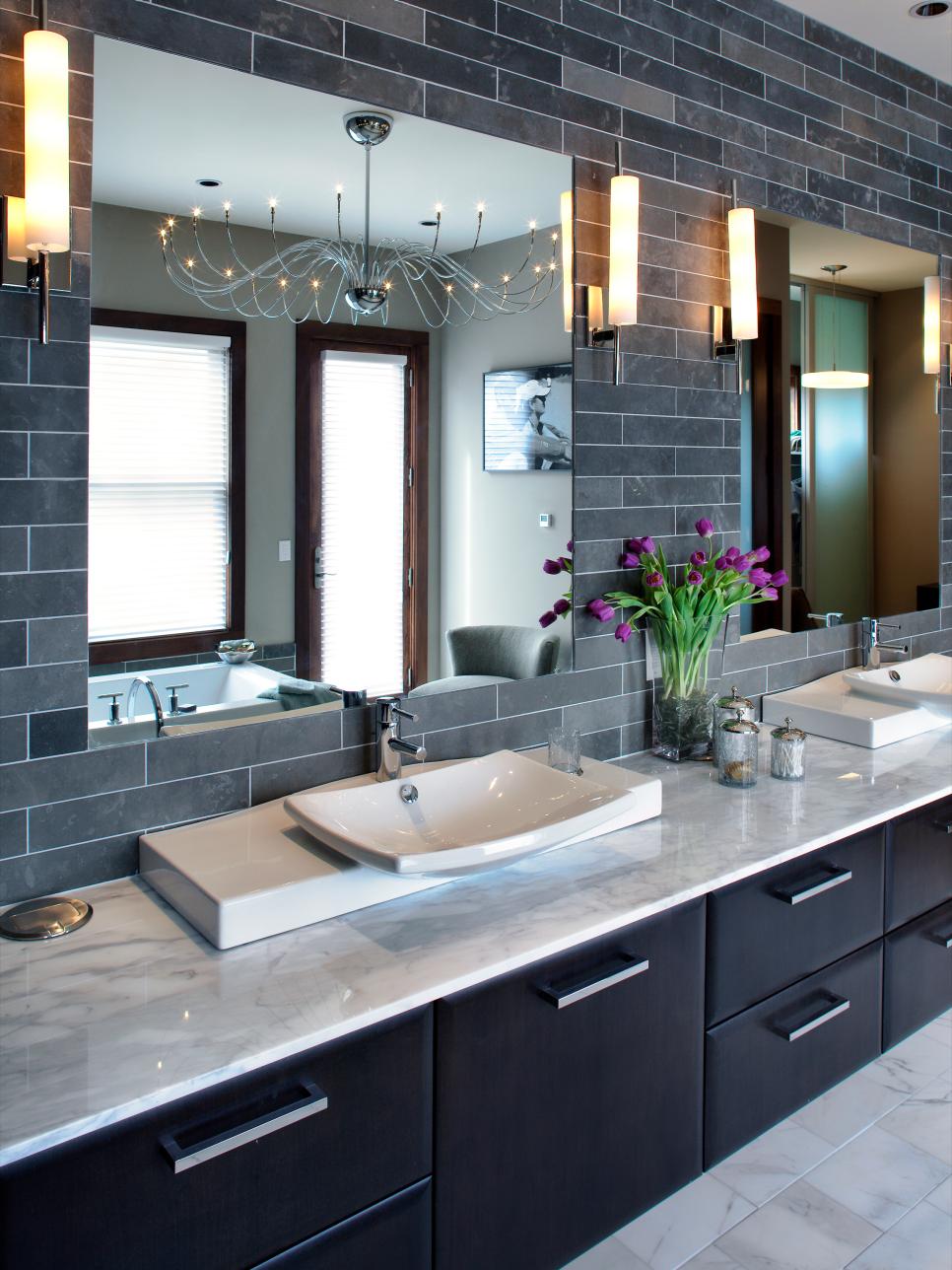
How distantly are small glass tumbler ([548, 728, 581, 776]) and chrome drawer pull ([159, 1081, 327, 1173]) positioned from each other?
Result: 948 millimetres

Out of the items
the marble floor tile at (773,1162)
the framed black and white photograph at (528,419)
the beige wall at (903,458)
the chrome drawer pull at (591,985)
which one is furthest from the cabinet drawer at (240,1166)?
the beige wall at (903,458)

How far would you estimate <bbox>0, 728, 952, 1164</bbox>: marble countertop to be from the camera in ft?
3.85

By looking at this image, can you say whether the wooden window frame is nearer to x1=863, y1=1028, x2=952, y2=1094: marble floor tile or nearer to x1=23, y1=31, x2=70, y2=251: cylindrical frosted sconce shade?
x1=23, y1=31, x2=70, y2=251: cylindrical frosted sconce shade

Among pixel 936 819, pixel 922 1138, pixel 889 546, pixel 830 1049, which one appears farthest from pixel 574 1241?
pixel 889 546

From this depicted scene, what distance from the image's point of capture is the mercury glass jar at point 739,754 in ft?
7.43

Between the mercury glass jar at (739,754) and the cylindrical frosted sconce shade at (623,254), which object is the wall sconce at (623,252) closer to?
the cylindrical frosted sconce shade at (623,254)

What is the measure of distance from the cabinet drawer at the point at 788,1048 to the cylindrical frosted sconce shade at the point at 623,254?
4.82ft

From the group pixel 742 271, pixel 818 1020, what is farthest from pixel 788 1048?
pixel 742 271

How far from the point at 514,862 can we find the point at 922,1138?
4.23 ft

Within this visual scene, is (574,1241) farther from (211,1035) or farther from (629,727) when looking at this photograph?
(629,727)

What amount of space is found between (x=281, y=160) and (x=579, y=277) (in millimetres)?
764

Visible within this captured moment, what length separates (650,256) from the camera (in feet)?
8.27


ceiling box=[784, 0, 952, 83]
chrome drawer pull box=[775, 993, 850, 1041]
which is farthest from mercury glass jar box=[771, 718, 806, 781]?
ceiling box=[784, 0, 952, 83]

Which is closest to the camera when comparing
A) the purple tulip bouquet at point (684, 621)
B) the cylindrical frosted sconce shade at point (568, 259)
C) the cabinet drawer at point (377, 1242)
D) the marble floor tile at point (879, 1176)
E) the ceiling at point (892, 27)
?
the cabinet drawer at point (377, 1242)
